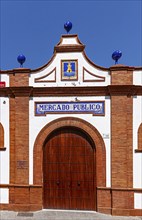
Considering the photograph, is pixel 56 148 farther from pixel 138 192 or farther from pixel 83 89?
pixel 138 192

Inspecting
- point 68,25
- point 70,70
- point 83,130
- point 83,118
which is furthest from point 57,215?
point 68,25

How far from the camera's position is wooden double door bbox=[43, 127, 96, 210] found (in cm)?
764

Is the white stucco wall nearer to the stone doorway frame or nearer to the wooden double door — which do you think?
the stone doorway frame

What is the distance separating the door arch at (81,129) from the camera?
24.4 ft

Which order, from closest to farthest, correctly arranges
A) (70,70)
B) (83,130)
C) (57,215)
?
(57,215) < (83,130) < (70,70)

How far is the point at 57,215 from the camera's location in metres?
7.17

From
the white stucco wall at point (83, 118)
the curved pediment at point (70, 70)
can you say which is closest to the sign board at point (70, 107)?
the white stucco wall at point (83, 118)

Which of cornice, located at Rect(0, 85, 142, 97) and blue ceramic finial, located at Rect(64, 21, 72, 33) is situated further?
blue ceramic finial, located at Rect(64, 21, 72, 33)

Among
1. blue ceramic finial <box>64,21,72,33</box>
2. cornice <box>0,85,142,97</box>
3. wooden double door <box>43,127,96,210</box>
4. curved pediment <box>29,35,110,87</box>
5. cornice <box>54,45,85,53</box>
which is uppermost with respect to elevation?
blue ceramic finial <box>64,21,72,33</box>

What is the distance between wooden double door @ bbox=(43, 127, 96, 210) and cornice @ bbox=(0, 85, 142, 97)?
1.51 meters

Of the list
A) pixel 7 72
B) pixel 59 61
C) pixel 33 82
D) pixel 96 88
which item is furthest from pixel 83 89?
pixel 7 72

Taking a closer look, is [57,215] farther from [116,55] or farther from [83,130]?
[116,55]

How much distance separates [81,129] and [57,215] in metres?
3.35

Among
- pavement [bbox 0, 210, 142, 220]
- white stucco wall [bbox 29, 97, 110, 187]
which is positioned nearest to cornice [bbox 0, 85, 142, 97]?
white stucco wall [bbox 29, 97, 110, 187]
